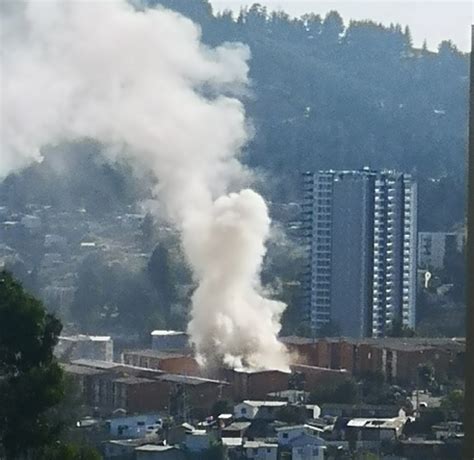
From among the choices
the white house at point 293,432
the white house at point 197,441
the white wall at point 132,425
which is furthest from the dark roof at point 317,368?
the white house at point 197,441

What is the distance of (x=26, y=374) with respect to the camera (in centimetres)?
478

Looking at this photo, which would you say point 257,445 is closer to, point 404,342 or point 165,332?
point 404,342

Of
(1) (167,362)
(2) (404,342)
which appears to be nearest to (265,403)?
(1) (167,362)

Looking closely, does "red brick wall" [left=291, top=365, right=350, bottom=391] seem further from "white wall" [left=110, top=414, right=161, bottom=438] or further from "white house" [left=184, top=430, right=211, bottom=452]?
"white house" [left=184, top=430, right=211, bottom=452]

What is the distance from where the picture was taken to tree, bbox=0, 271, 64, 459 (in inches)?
186

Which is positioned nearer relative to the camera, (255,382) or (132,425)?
(132,425)

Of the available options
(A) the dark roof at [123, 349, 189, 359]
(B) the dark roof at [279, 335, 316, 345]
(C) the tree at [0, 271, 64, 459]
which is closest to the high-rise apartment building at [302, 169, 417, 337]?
(B) the dark roof at [279, 335, 316, 345]

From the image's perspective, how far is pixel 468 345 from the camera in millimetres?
3465

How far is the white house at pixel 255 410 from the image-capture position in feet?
43.5

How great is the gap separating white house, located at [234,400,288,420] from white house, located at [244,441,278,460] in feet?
4.87

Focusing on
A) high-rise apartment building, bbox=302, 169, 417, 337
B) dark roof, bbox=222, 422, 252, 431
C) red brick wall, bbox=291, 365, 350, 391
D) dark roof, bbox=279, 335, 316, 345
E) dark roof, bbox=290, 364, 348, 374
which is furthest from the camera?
high-rise apartment building, bbox=302, 169, 417, 337

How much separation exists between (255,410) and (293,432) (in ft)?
4.83

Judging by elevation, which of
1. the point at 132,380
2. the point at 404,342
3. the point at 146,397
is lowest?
the point at 146,397

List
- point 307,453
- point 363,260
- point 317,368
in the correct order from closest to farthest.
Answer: point 307,453 → point 317,368 → point 363,260
